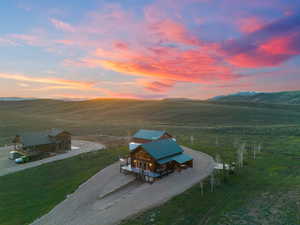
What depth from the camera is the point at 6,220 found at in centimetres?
1922

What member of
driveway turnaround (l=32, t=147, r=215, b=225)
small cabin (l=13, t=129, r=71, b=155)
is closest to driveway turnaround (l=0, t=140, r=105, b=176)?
small cabin (l=13, t=129, r=71, b=155)

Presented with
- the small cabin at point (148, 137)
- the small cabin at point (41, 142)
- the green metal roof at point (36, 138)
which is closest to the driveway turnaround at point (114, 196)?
the small cabin at point (148, 137)

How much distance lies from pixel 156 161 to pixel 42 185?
54.6 ft

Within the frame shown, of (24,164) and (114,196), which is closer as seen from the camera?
(114,196)

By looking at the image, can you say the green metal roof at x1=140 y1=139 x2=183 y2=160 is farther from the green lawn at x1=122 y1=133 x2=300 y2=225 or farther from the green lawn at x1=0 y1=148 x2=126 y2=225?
the green lawn at x1=0 y1=148 x2=126 y2=225

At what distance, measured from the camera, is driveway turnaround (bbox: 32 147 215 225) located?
18500 millimetres

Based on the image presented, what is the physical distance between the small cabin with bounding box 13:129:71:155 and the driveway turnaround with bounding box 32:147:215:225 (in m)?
20.8

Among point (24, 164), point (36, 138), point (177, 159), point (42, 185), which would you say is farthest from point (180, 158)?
point (36, 138)

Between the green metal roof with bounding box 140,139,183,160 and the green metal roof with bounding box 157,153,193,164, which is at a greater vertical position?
the green metal roof with bounding box 140,139,183,160

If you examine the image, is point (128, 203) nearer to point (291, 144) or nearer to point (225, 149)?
point (225, 149)

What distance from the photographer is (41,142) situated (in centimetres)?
4300

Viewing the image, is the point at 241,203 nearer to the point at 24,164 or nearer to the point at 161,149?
the point at 161,149

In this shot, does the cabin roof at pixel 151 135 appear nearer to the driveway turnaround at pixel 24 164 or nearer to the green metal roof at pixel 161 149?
the green metal roof at pixel 161 149

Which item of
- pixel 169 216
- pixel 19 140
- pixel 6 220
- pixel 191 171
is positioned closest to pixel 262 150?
pixel 191 171
